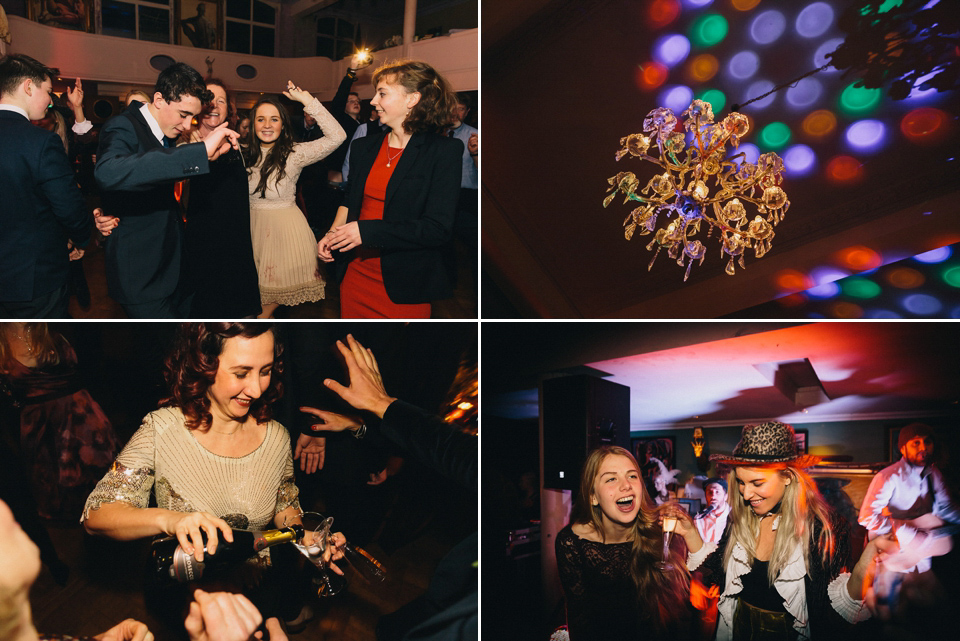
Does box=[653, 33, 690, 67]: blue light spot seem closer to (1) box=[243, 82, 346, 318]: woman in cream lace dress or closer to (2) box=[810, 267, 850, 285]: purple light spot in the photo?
(2) box=[810, 267, 850, 285]: purple light spot

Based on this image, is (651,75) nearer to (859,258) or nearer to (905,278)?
(859,258)

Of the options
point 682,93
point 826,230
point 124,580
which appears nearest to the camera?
point 124,580

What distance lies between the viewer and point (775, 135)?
3998mm

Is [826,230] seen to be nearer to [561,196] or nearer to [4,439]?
[561,196]

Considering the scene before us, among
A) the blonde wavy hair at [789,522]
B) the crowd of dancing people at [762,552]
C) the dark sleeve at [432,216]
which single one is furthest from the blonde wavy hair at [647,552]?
the dark sleeve at [432,216]

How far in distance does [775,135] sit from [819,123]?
267mm

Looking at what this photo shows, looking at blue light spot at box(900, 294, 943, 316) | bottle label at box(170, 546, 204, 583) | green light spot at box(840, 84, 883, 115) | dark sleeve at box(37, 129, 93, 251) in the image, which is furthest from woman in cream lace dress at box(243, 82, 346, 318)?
blue light spot at box(900, 294, 943, 316)

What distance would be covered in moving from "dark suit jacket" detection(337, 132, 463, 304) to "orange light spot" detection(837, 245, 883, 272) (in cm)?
339

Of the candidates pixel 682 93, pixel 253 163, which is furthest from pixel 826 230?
pixel 253 163

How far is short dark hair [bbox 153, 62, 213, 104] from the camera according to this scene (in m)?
2.19

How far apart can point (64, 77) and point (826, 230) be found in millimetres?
4558

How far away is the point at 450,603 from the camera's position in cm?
254

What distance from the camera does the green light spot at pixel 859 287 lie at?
15.3 ft

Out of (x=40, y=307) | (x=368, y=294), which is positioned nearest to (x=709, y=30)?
(x=368, y=294)
